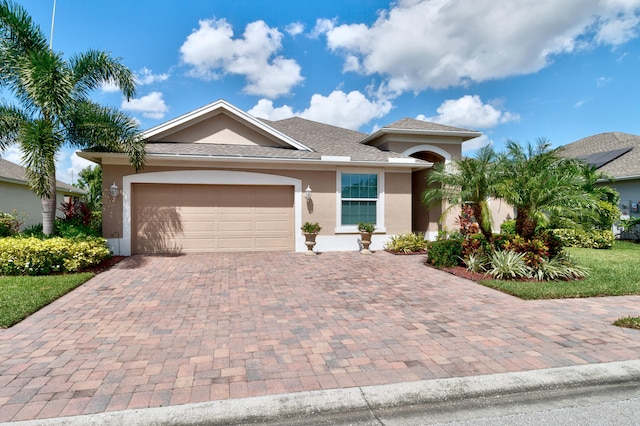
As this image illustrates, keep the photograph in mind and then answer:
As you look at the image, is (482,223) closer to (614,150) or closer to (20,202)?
(614,150)

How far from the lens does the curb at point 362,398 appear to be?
2824mm

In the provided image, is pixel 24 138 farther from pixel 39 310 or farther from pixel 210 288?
pixel 210 288

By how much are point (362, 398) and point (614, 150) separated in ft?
80.2

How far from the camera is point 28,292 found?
6562mm

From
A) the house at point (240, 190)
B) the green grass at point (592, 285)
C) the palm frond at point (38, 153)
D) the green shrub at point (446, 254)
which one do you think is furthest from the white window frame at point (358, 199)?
the palm frond at point (38, 153)

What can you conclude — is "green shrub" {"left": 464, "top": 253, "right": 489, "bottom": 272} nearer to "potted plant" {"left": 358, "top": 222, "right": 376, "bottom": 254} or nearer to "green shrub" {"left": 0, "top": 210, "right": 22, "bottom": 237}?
"potted plant" {"left": 358, "top": 222, "right": 376, "bottom": 254}

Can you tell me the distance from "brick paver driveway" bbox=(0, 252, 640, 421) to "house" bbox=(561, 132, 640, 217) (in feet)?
37.3

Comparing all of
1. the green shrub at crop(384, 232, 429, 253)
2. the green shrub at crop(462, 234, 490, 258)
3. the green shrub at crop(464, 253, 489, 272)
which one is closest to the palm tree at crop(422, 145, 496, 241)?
the green shrub at crop(462, 234, 490, 258)

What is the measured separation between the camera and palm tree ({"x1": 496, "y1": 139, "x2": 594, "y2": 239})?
8.34 meters

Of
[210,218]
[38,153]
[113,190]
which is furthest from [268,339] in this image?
[113,190]

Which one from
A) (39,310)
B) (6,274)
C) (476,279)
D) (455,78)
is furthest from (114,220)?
(455,78)

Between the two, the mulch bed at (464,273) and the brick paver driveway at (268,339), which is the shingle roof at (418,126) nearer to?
the mulch bed at (464,273)

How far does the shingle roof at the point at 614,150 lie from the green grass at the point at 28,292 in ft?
61.5

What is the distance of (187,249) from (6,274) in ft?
16.2
